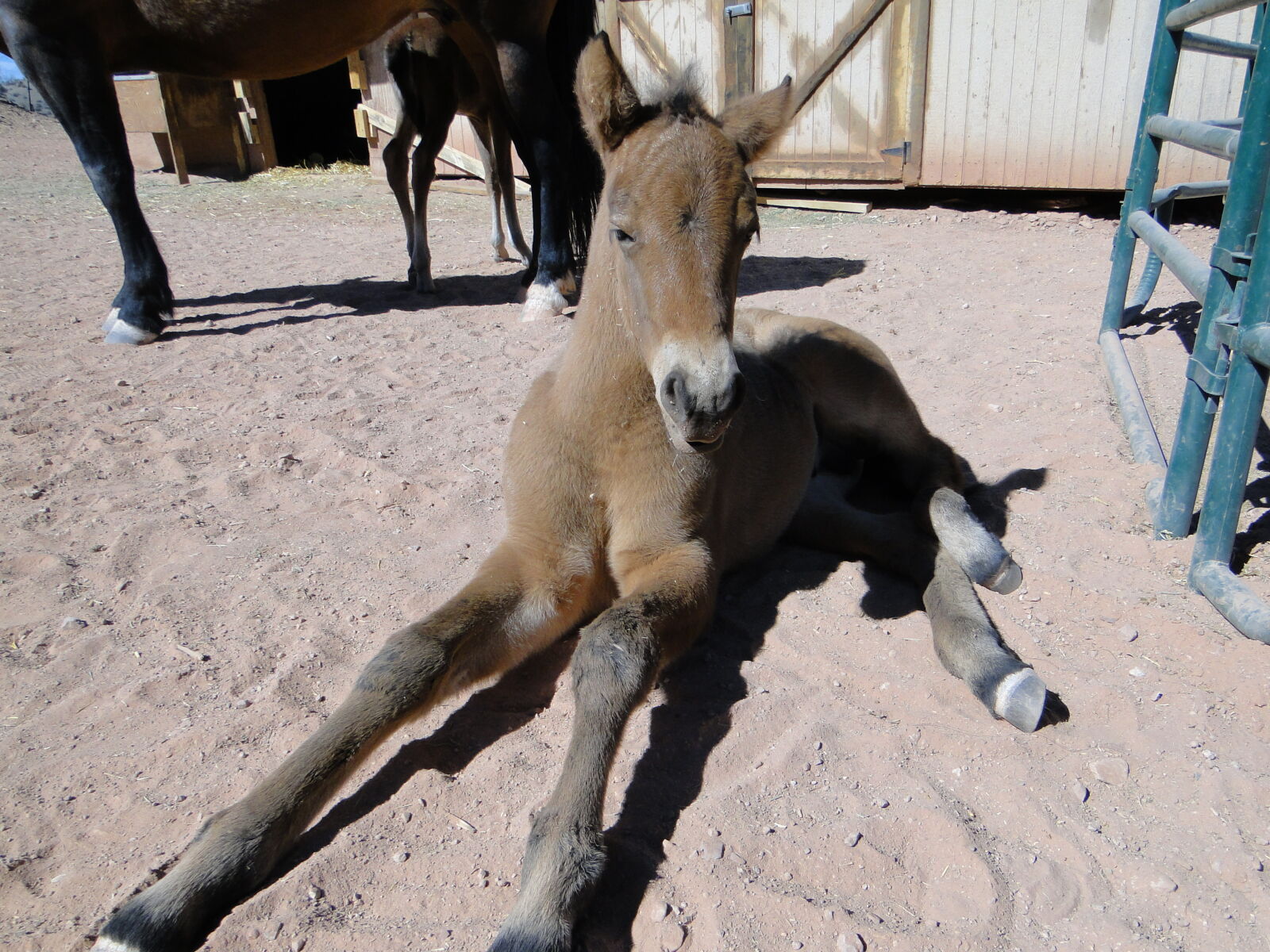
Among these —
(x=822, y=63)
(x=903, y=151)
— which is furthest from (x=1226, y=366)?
(x=822, y=63)

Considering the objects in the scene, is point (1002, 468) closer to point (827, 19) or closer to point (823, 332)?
point (823, 332)

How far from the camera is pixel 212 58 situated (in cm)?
593

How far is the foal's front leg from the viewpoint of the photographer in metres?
1.79

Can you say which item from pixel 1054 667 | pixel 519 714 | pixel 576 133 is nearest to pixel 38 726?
pixel 519 714

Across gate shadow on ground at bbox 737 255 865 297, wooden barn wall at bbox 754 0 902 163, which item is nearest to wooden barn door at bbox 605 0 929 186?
wooden barn wall at bbox 754 0 902 163

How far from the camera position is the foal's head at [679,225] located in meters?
2.03

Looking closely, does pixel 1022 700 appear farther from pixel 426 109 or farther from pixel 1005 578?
pixel 426 109

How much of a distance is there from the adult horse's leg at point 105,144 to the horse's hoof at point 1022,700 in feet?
17.7

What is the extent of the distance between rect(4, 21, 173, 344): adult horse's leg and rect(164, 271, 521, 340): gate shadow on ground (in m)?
0.28

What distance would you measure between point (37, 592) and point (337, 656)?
113 cm

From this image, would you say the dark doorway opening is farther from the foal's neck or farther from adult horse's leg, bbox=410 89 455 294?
the foal's neck

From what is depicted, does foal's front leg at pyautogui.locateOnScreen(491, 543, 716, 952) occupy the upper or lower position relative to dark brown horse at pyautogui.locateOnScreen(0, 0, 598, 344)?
lower

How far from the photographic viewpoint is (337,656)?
8.71 ft

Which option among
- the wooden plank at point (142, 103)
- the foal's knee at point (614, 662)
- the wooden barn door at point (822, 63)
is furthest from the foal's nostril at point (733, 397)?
the wooden plank at point (142, 103)
